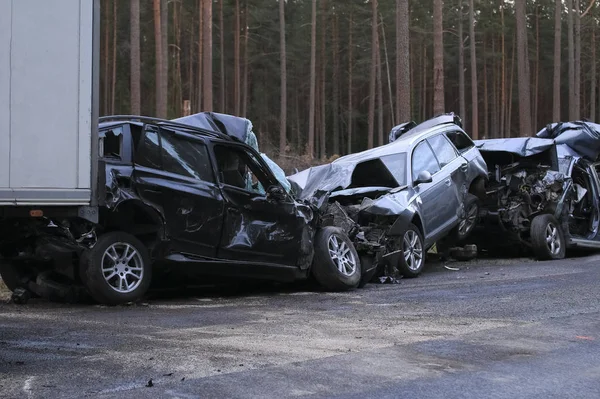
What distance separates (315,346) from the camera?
5848mm

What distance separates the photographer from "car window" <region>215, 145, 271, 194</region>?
29.1ft

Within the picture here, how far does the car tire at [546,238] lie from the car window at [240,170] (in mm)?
5749

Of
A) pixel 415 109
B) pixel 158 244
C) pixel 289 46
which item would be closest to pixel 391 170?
pixel 158 244

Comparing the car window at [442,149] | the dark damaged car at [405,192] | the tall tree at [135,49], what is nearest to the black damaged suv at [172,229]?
the dark damaged car at [405,192]

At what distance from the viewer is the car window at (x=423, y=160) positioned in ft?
37.6

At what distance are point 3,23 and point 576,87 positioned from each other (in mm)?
35182

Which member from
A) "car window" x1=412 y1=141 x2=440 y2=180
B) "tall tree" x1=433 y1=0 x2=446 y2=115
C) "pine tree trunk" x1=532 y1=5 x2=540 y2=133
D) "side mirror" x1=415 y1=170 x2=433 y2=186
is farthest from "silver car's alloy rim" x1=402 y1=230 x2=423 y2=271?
"pine tree trunk" x1=532 y1=5 x2=540 y2=133

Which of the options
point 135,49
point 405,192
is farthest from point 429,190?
point 135,49

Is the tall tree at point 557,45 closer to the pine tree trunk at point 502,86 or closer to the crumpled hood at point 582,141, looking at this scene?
the crumpled hood at point 582,141

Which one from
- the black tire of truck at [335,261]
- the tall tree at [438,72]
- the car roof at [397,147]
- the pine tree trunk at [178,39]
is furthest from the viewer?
the pine tree trunk at [178,39]

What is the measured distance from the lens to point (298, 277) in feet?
30.9

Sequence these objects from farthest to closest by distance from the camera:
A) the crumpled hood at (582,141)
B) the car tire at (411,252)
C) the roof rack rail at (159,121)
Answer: the crumpled hood at (582,141), the car tire at (411,252), the roof rack rail at (159,121)

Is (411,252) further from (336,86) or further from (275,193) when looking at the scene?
(336,86)

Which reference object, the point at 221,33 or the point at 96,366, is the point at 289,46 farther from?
the point at 96,366
